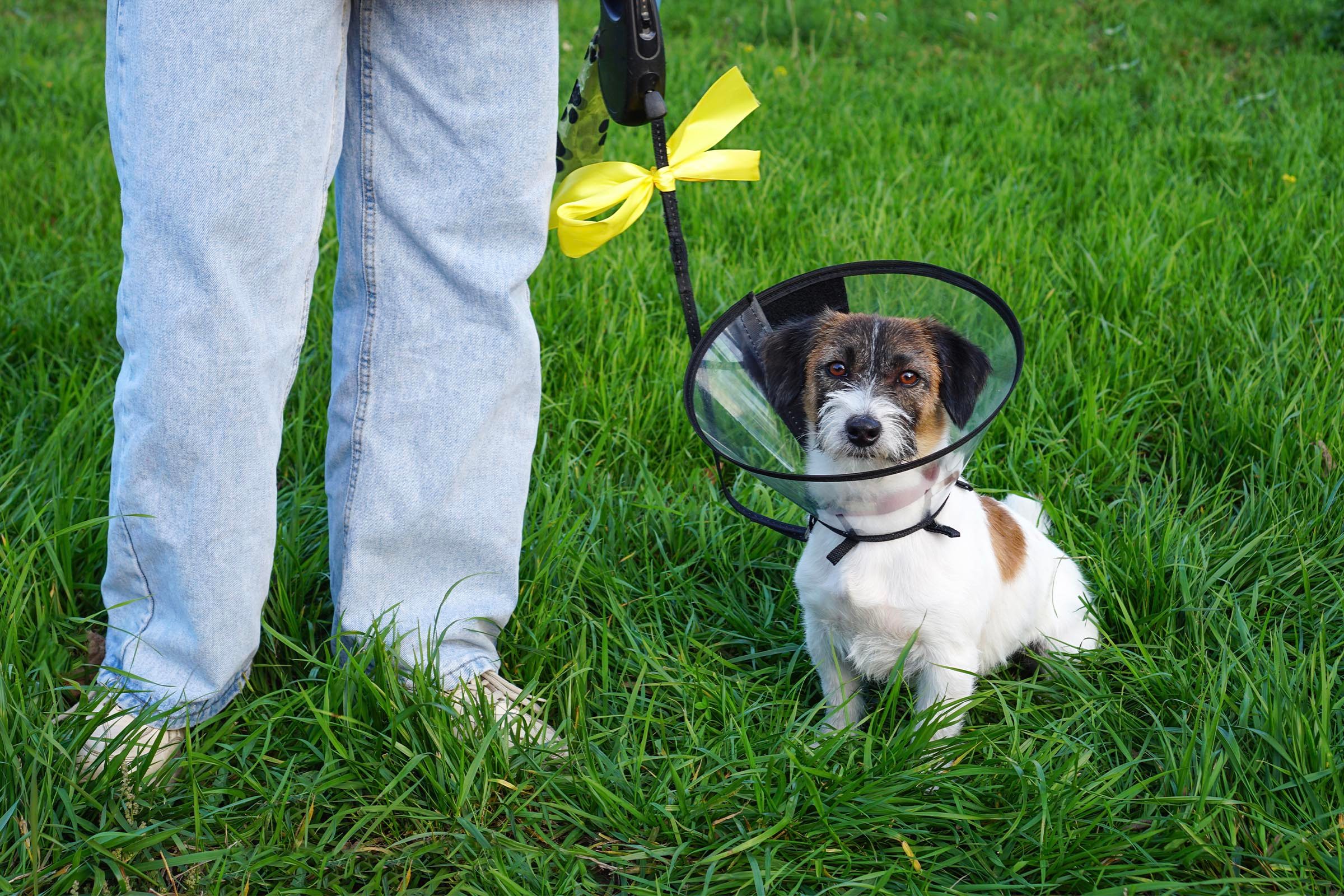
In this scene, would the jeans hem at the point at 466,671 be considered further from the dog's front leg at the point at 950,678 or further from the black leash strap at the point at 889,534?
the dog's front leg at the point at 950,678

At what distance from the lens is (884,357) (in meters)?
1.71

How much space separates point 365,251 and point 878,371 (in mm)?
844

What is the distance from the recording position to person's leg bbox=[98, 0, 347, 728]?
147 centimetres

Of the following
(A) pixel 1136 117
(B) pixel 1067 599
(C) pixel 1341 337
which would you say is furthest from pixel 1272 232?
(B) pixel 1067 599

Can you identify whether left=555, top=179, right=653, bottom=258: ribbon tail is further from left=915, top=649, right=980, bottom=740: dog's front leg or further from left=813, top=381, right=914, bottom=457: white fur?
left=915, top=649, right=980, bottom=740: dog's front leg

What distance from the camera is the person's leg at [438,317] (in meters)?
1.66

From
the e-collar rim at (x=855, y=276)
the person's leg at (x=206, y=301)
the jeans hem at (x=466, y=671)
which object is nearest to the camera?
the person's leg at (x=206, y=301)

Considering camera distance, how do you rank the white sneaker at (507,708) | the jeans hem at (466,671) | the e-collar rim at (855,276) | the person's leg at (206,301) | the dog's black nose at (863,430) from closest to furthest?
1. the person's leg at (206,301)
2. the e-collar rim at (855,276)
3. the dog's black nose at (863,430)
4. the white sneaker at (507,708)
5. the jeans hem at (466,671)

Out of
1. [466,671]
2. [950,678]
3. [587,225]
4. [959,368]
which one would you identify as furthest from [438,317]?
[950,678]

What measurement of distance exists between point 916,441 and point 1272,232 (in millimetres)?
2430

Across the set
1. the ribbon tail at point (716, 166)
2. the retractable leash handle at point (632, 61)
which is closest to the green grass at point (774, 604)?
the ribbon tail at point (716, 166)

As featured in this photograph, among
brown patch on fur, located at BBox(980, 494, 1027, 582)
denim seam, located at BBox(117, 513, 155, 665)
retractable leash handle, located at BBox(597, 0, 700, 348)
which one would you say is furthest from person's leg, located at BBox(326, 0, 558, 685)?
brown patch on fur, located at BBox(980, 494, 1027, 582)

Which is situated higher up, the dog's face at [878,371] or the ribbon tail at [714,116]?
the ribbon tail at [714,116]

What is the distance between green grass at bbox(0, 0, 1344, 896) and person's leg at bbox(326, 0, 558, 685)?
187 mm
